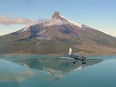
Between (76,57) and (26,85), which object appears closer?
(26,85)

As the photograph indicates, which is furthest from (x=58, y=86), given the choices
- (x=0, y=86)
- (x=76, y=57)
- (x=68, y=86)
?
(x=76, y=57)

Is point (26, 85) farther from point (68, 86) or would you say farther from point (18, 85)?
point (68, 86)

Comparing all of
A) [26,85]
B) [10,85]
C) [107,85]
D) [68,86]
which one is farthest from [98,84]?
[10,85]

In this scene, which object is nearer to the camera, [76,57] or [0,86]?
[0,86]

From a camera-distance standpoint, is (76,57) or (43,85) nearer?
(43,85)

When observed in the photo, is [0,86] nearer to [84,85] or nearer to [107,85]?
[84,85]

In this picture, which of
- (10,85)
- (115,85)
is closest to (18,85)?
(10,85)

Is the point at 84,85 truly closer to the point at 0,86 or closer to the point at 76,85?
the point at 76,85

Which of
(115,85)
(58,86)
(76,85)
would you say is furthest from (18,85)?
(115,85)
